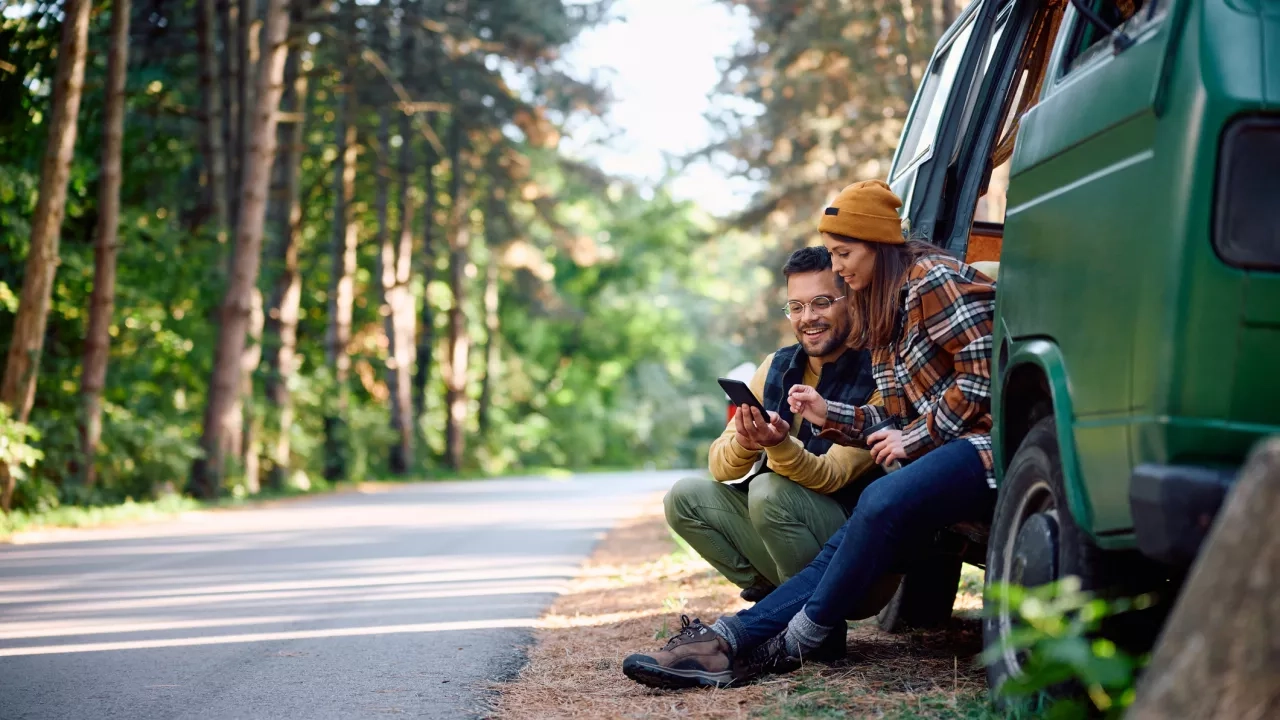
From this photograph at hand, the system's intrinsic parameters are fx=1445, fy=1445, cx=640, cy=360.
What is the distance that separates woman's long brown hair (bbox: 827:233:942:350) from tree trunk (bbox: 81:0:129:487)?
1372 centimetres

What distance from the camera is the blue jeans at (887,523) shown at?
471cm

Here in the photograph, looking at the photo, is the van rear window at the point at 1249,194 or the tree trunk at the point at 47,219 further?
the tree trunk at the point at 47,219

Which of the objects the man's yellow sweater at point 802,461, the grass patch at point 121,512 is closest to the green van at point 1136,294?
the man's yellow sweater at point 802,461

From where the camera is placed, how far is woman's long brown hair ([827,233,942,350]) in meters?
5.36

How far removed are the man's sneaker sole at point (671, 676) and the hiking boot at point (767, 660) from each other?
0.22ft

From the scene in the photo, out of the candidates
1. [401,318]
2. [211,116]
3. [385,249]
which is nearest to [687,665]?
[211,116]

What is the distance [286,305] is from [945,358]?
2237 cm

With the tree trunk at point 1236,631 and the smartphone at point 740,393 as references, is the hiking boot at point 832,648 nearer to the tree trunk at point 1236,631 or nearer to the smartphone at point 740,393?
the smartphone at point 740,393

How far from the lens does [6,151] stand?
1684 cm

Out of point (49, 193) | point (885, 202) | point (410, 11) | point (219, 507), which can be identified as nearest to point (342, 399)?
point (410, 11)

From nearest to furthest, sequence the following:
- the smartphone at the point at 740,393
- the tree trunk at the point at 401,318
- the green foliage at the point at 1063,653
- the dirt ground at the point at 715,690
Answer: the green foliage at the point at 1063,653 < the dirt ground at the point at 715,690 < the smartphone at the point at 740,393 < the tree trunk at the point at 401,318

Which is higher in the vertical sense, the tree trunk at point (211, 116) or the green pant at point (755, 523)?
the tree trunk at point (211, 116)

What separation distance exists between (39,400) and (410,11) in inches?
429

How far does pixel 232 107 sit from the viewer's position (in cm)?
2488
